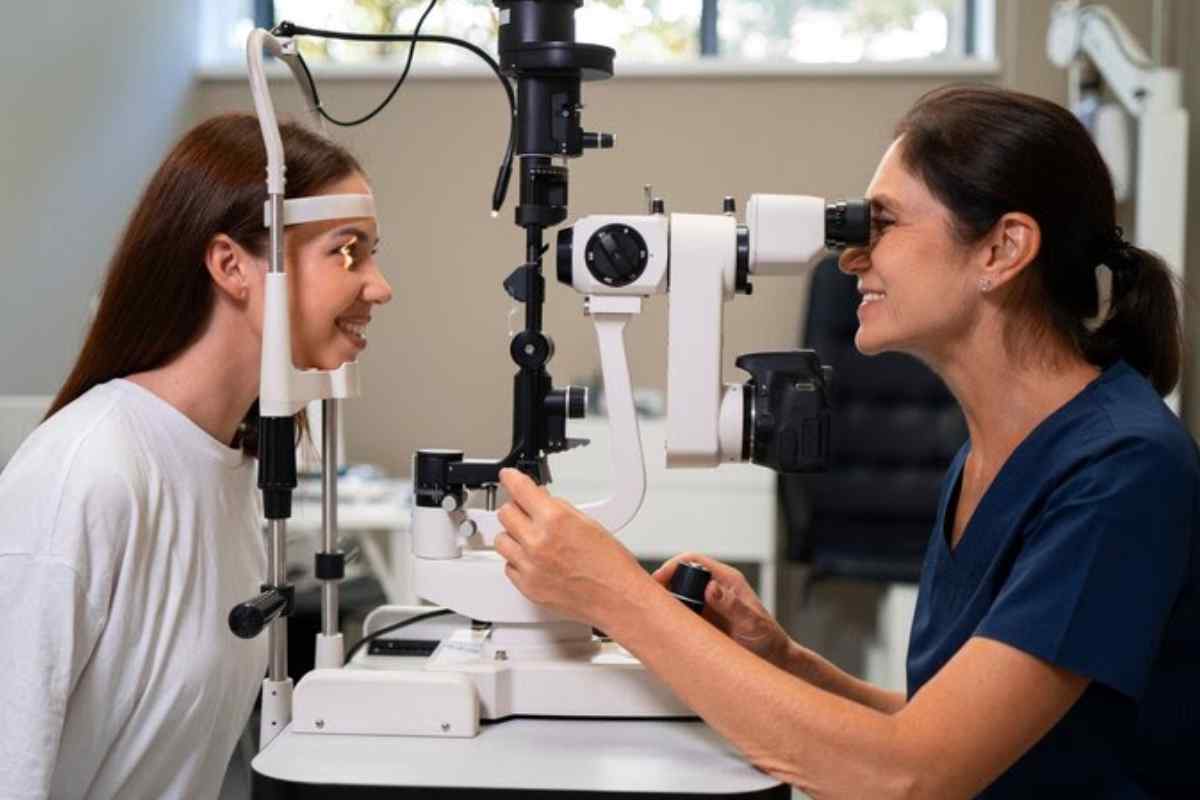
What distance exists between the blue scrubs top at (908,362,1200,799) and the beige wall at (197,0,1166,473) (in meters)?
2.55

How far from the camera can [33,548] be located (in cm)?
117

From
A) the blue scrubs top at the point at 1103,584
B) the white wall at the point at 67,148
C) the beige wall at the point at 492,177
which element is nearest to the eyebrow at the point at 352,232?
the blue scrubs top at the point at 1103,584

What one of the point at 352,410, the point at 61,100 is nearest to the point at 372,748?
the point at 61,100

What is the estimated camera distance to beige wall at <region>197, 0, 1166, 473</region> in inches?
150

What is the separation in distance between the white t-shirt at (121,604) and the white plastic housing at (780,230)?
59 cm

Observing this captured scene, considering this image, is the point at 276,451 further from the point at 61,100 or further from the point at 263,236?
the point at 61,100

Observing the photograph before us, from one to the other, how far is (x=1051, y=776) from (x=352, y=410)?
9.69 ft

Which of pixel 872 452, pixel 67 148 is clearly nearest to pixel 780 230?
pixel 872 452

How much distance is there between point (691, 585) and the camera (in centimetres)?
117

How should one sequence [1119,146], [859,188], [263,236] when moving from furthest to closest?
[859,188] → [1119,146] → [263,236]

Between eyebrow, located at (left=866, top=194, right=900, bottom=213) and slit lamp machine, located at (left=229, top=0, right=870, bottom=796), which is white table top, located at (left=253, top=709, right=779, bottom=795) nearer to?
slit lamp machine, located at (left=229, top=0, right=870, bottom=796)

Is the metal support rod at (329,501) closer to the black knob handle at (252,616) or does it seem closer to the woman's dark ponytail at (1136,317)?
the black knob handle at (252,616)

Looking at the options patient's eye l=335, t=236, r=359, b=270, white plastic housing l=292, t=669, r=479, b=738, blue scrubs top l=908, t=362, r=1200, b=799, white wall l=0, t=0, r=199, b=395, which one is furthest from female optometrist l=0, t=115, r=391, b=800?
white wall l=0, t=0, r=199, b=395

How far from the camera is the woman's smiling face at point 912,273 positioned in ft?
4.18
